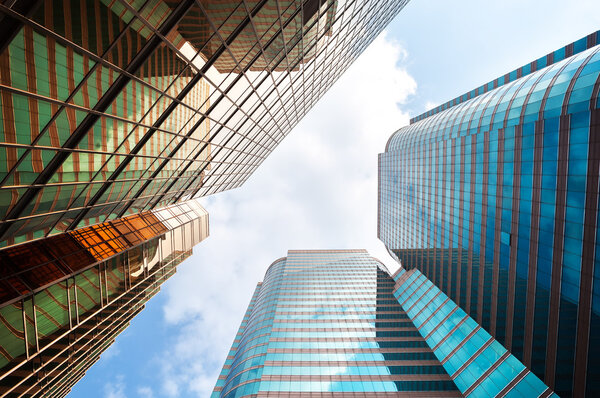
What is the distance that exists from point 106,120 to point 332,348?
5287cm

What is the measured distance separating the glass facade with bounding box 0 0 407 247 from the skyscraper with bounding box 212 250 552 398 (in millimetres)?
39606

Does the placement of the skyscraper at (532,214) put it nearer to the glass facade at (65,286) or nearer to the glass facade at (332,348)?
the glass facade at (332,348)

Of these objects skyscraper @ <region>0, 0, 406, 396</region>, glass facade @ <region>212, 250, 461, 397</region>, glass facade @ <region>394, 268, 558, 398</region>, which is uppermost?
skyscraper @ <region>0, 0, 406, 396</region>

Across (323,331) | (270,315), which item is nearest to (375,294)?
(323,331)

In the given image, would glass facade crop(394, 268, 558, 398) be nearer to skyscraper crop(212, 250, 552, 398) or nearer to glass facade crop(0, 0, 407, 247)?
skyscraper crop(212, 250, 552, 398)

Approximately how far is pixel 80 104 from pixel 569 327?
132ft

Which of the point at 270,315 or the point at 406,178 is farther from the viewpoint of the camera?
the point at 406,178

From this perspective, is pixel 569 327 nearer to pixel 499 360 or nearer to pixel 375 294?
pixel 499 360

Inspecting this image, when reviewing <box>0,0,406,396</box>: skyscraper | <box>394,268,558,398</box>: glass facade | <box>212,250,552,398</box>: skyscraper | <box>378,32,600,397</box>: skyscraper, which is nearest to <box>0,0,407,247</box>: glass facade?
<box>0,0,406,396</box>: skyscraper

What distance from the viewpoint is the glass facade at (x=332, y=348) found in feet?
134

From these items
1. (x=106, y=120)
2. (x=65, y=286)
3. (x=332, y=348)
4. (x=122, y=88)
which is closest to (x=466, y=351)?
(x=332, y=348)

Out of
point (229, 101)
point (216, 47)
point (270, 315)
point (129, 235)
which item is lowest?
point (270, 315)

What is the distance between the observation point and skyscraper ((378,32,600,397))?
2250cm

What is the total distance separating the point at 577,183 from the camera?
23.0 m
